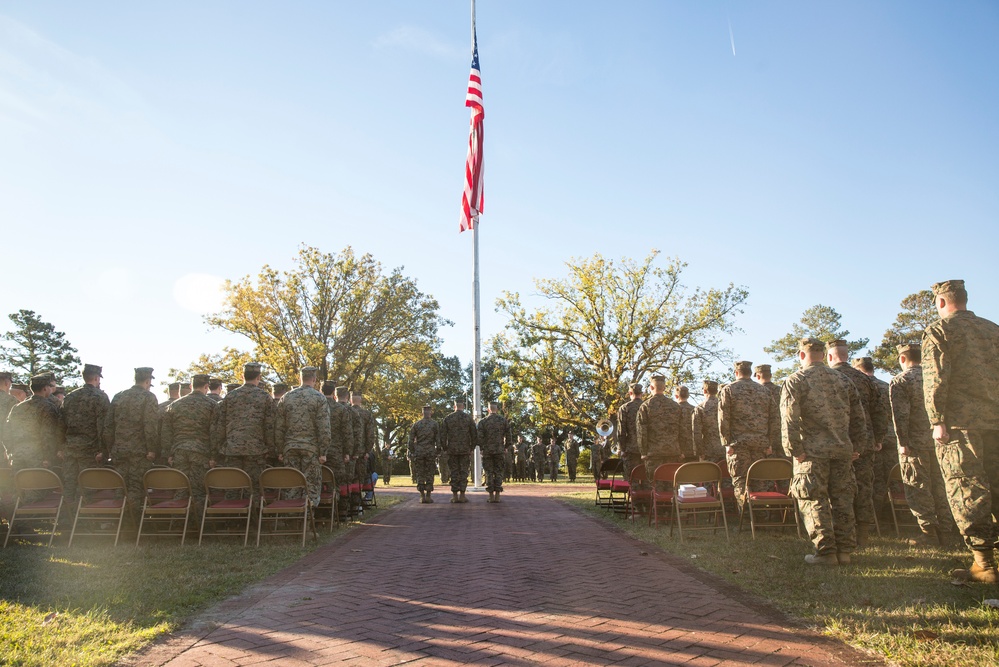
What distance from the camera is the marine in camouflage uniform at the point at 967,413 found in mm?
4926

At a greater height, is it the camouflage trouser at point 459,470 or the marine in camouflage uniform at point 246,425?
the marine in camouflage uniform at point 246,425

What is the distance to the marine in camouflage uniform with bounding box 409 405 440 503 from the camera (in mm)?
14750

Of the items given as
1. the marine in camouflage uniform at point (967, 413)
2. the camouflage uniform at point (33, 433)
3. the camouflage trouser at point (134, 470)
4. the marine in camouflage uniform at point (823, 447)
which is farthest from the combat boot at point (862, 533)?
the camouflage uniform at point (33, 433)

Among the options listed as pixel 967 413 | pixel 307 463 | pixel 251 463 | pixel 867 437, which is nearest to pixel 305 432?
pixel 307 463

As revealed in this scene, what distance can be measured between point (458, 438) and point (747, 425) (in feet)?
23.2

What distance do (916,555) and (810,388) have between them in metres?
1.79

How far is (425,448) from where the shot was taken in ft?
48.4

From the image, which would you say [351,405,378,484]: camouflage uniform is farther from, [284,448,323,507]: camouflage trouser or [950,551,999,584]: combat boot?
[950,551,999,584]: combat boot

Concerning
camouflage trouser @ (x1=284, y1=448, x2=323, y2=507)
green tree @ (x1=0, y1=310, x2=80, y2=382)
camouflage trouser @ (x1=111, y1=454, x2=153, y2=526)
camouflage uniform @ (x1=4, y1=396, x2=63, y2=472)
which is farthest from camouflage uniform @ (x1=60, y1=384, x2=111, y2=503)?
green tree @ (x1=0, y1=310, x2=80, y2=382)

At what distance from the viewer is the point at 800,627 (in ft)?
14.0

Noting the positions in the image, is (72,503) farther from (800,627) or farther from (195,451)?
(800,627)

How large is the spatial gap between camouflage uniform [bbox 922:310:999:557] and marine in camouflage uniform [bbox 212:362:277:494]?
24.8 feet

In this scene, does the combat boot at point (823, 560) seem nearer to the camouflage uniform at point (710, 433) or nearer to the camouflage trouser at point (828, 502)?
the camouflage trouser at point (828, 502)

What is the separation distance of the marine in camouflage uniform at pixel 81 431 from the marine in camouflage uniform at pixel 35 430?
14 centimetres
